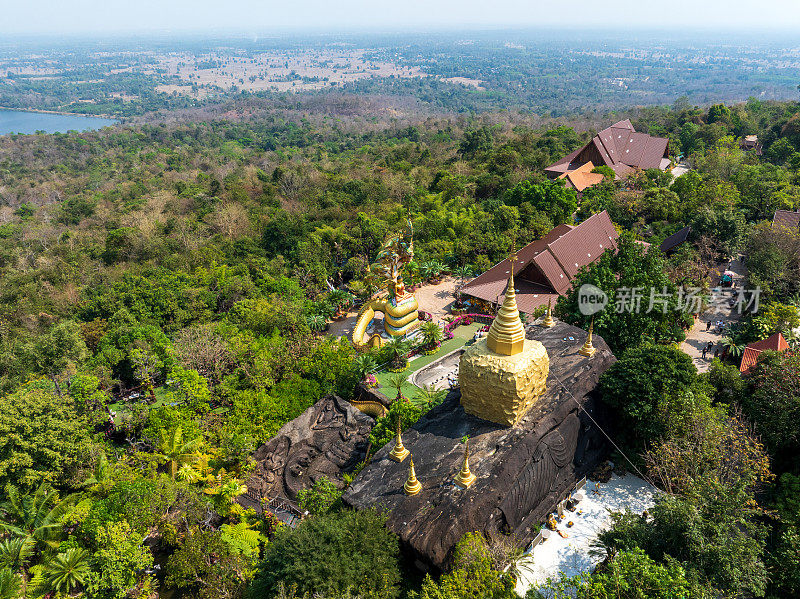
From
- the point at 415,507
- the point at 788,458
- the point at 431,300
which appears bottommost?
the point at 431,300

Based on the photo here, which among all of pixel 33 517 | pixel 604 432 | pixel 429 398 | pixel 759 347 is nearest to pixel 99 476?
pixel 33 517

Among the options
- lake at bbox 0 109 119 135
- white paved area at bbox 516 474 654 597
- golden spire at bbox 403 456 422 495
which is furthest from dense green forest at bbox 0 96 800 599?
lake at bbox 0 109 119 135

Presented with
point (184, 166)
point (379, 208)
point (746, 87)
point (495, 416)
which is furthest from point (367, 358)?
point (746, 87)

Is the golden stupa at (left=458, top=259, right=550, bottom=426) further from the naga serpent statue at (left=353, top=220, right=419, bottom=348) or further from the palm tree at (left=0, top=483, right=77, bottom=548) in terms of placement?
the palm tree at (left=0, top=483, right=77, bottom=548)

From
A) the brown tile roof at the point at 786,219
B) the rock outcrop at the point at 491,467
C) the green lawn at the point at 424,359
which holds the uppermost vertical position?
the brown tile roof at the point at 786,219

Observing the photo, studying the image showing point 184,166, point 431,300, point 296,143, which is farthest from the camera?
point 296,143

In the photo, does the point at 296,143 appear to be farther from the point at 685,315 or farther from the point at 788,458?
the point at 788,458

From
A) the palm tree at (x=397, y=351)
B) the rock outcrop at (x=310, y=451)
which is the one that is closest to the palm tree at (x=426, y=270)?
the palm tree at (x=397, y=351)

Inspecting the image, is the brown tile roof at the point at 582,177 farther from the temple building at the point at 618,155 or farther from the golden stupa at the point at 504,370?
the golden stupa at the point at 504,370
